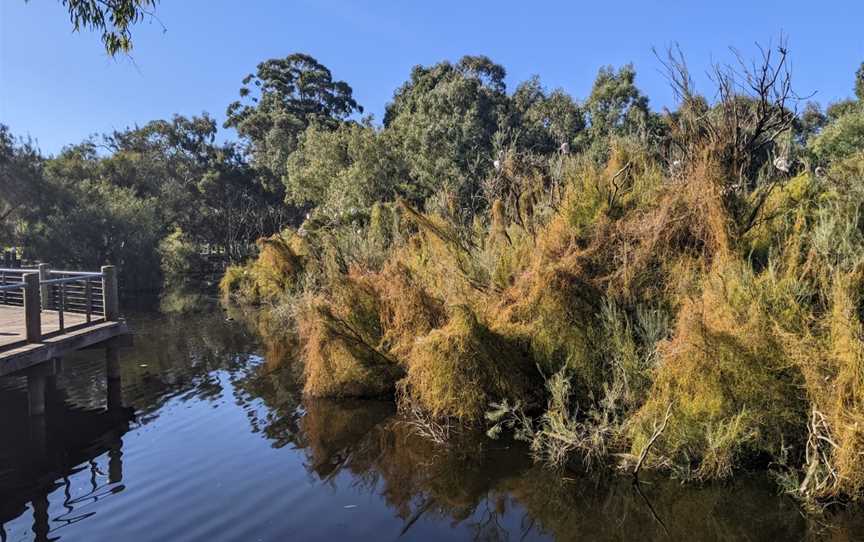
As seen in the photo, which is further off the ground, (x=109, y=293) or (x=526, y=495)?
(x=109, y=293)

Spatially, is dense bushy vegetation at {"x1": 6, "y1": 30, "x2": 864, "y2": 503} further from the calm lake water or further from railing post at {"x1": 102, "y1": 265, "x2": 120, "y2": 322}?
railing post at {"x1": 102, "y1": 265, "x2": 120, "y2": 322}

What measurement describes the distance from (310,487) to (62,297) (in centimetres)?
542

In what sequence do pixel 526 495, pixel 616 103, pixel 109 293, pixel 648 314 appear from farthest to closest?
pixel 616 103, pixel 109 293, pixel 648 314, pixel 526 495

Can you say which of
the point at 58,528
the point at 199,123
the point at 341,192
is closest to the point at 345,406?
the point at 58,528

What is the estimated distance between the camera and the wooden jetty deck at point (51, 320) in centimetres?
868

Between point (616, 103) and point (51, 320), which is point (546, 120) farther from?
point (51, 320)

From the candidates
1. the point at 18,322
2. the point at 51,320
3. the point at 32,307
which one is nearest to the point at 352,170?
the point at 51,320

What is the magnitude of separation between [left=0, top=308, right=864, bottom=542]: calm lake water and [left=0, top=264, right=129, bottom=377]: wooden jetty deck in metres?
1.12

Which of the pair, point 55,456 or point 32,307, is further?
point 32,307

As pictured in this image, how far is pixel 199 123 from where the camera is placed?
48781mm

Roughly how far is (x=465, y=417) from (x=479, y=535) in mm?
2701

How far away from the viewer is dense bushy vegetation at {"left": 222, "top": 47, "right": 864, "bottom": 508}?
20.9 ft

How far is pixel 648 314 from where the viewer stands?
7.87 metres

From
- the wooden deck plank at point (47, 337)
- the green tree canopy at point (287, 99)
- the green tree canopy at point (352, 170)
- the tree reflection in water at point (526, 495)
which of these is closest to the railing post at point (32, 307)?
the wooden deck plank at point (47, 337)
